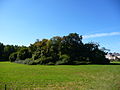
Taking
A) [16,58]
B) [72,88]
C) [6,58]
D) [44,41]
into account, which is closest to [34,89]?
[72,88]

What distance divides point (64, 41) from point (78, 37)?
6.91m

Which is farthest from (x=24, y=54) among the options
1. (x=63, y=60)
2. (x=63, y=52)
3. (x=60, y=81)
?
(x=60, y=81)

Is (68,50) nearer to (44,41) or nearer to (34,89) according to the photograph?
(44,41)

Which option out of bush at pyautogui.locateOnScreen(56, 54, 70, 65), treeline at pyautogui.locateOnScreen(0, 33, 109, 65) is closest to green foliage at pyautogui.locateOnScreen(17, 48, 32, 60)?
treeline at pyautogui.locateOnScreen(0, 33, 109, 65)

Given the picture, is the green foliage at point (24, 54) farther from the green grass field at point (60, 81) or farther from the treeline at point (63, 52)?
the green grass field at point (60, 81)

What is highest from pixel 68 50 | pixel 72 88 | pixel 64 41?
pixel 64 41

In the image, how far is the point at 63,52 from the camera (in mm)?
50938

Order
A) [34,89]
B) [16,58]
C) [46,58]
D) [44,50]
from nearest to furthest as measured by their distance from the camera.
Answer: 1. [34,89]
2. [46,58]
3. [44,50]
4. [16,58]

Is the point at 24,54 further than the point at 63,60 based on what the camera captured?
Yes

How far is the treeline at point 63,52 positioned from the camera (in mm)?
47781

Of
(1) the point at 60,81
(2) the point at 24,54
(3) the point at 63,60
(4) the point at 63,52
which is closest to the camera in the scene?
(1) the point at 60,81

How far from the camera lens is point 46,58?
4756cm

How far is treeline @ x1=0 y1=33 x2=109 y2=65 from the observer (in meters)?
47.8

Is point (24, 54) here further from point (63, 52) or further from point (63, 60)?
point (63, 60)
